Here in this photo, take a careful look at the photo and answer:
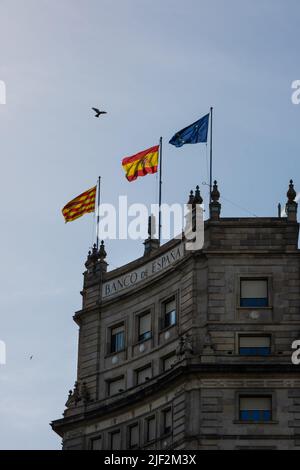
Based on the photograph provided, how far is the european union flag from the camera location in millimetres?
120938

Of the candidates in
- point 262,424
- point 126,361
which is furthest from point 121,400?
Result: point 262,424

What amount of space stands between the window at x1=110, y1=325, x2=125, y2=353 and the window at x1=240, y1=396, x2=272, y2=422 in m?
13.6

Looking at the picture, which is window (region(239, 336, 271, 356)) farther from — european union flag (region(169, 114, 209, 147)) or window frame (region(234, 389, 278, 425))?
european union flag (region(169, 114, 209, 147))

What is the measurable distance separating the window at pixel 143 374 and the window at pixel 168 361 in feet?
5.23

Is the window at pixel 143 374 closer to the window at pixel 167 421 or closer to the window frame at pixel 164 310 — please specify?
the window frame at pixel 164 310

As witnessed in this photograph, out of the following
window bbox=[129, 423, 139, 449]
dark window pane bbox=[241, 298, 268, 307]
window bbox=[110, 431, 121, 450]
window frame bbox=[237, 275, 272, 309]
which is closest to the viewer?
window frame bbox=[237, 275, 272, 309]

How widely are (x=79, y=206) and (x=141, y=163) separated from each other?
6.11 meters

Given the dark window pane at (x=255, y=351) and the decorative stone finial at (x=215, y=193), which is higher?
the decorative stone finial at (x=215, y=193)

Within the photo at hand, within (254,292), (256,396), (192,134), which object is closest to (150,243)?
(192,134)

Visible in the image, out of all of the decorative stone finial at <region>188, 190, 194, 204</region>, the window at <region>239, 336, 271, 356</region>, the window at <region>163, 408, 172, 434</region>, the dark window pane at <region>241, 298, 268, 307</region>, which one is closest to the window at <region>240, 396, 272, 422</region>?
the window at <region>239, 336, 271, 356</region>

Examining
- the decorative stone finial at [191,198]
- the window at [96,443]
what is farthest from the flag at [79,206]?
the window at [96,443]

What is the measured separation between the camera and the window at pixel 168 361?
11843cm

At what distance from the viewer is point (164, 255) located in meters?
122
